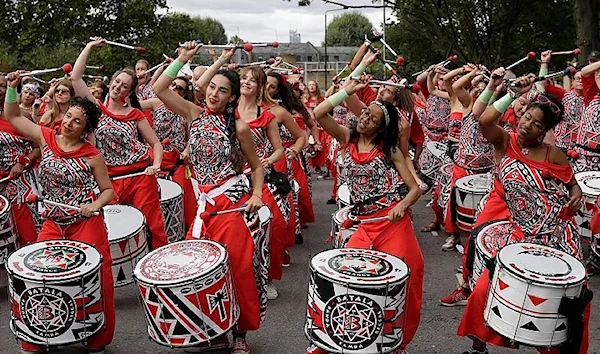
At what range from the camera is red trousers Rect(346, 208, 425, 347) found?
411cm

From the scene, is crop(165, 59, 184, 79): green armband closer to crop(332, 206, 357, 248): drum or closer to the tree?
crop(332, 206, 357, 248): drum

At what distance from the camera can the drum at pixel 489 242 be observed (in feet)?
14.0

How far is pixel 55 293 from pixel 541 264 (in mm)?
2723

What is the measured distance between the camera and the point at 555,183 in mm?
A: 4012

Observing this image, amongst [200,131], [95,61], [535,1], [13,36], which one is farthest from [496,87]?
[13,36]

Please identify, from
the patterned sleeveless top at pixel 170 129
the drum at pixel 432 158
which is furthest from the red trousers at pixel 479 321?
the drum at pixel 432 158

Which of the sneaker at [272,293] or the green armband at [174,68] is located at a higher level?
the green armband at [174,68]

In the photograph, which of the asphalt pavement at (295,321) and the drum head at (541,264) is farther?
the asphalt pavement at (295,321)

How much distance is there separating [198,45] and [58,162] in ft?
3.79

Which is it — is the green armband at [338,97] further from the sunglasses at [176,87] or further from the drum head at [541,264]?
the sunglasses at [176,87]

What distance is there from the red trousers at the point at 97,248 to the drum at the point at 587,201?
394 cm

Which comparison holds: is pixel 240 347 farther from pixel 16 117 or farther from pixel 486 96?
pixel 486 96

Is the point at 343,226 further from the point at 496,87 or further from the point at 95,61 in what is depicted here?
the point at 95,61

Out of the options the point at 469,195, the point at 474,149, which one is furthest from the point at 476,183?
the point at 474,149
